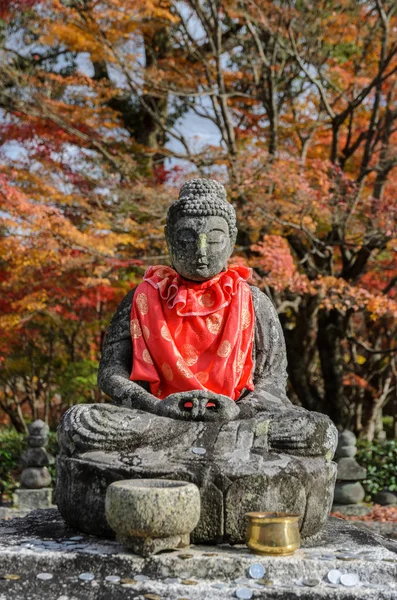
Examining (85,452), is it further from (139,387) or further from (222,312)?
(222,312)

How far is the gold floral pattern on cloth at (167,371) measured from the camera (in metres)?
4.25

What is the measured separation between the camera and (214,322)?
4.35m

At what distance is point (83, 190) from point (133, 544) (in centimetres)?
756

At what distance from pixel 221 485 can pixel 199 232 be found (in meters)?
1.63

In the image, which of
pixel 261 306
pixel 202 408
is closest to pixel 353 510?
pixel 261 306

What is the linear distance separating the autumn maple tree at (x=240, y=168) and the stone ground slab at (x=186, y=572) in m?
5.49

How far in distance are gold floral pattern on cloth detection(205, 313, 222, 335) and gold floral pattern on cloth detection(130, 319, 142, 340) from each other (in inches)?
16.7

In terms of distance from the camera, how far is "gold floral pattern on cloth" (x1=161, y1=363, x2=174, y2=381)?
4246mm

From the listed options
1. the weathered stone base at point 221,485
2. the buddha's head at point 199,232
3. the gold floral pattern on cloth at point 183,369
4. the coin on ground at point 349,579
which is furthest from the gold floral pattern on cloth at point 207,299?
the coin on ground at point 349,579

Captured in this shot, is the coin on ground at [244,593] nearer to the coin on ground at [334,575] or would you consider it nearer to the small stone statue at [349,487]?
the coin on ground at [334,575]

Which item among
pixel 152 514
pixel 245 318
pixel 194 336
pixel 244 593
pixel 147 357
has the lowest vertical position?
pixel 244 593

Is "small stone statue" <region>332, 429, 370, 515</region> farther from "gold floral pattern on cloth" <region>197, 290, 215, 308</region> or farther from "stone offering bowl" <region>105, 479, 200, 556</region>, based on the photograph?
"stone offering bowl" <region>105, 479, 200, 556</region>

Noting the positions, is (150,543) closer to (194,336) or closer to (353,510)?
(194,336)

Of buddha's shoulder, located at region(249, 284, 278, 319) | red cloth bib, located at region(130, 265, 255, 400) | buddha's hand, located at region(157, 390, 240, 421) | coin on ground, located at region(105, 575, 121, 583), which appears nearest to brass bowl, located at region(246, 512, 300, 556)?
coin on ground, located at region(105, 575, 121, 583)
